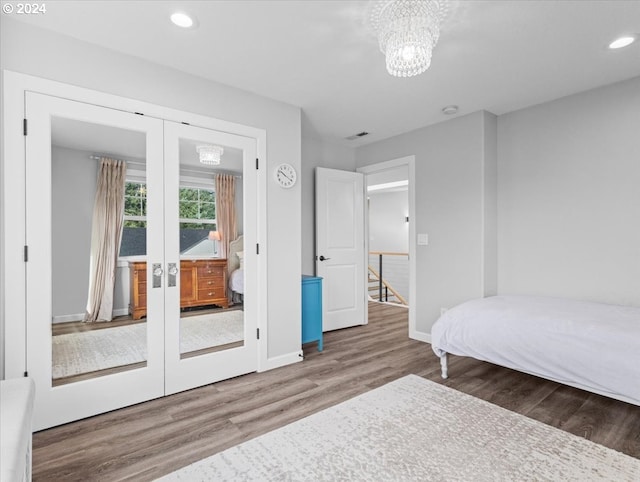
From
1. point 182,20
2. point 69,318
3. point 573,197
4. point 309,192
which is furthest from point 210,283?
point 573,197

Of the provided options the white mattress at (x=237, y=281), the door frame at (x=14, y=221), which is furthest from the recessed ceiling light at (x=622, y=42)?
the door frame at (x=14, y=221)

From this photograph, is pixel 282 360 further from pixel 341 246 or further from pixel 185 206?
pixel 341 246

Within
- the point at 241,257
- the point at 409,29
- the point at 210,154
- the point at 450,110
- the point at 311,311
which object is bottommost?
the point at 311,311

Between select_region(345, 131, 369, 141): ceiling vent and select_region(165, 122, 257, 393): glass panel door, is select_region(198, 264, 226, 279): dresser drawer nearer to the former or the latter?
select_region(165, 122, 257, 393): glass panel door

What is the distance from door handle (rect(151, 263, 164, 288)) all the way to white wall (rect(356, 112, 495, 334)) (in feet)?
9.57

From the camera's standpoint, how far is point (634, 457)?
190 cm

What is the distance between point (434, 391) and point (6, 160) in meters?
3.36

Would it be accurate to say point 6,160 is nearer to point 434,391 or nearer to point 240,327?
point 240,327

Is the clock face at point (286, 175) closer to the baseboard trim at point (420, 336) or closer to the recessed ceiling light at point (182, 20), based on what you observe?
the recessed ceiling light at point (182, 20)

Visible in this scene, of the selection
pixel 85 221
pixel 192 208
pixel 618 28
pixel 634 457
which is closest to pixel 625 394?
pixel 634 457

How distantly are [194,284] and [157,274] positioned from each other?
297mm

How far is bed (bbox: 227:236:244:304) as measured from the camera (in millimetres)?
3018

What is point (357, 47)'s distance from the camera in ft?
8.02

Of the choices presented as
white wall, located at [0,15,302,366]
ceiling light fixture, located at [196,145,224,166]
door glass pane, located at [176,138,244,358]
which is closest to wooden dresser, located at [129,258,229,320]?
door glass pane, located at [176,138,244,358]
